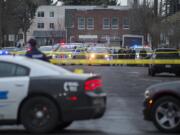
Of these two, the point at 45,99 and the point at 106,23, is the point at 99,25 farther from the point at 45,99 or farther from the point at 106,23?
the point at 45,99

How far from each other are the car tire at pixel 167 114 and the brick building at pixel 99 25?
105m

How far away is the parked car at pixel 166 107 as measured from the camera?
39.8ft

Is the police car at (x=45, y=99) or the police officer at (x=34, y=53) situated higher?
the police officer at (x=34, y=53)

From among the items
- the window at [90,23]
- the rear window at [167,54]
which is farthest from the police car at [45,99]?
the window at [90,23]

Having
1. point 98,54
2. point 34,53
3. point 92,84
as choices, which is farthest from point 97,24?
point 92,84

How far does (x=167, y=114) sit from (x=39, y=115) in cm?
248

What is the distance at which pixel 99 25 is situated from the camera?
11900cm

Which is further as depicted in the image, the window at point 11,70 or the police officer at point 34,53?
the police officer at point 34,53

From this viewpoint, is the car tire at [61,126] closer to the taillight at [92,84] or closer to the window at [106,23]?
the taillight at [92,84]

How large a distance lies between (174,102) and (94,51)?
3571 centimetres

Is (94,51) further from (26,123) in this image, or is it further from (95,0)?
(95,0)

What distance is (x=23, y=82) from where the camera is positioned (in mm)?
11922

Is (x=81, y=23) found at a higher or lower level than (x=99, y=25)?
higher

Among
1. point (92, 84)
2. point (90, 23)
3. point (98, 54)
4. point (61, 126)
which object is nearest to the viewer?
point (92, 84)
